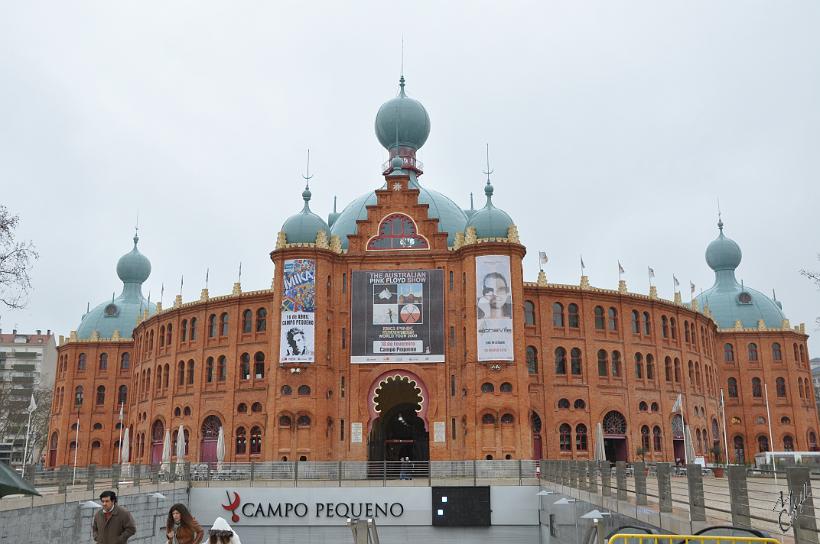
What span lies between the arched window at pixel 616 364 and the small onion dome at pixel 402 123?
2287 centimetres

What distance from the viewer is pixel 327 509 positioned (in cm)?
3866

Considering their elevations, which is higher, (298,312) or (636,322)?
(636,322)

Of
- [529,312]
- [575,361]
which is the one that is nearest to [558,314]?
[529,312]

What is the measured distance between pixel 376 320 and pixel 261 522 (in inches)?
613

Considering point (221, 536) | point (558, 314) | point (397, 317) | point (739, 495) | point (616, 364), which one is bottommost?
point (221, 536)

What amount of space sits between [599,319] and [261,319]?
77.3 feet

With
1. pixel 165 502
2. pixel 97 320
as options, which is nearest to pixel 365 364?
pixel 165 502

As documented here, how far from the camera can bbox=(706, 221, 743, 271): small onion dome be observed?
78.6m

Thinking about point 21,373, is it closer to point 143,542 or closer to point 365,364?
point 365,364

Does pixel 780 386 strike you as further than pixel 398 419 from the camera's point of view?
Yes

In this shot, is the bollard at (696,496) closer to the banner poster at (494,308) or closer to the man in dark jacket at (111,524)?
the man in dark jacket at (111,524)

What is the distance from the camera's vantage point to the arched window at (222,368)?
56312mm

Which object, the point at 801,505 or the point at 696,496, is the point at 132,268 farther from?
the point at 801,505

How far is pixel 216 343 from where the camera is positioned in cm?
5738
